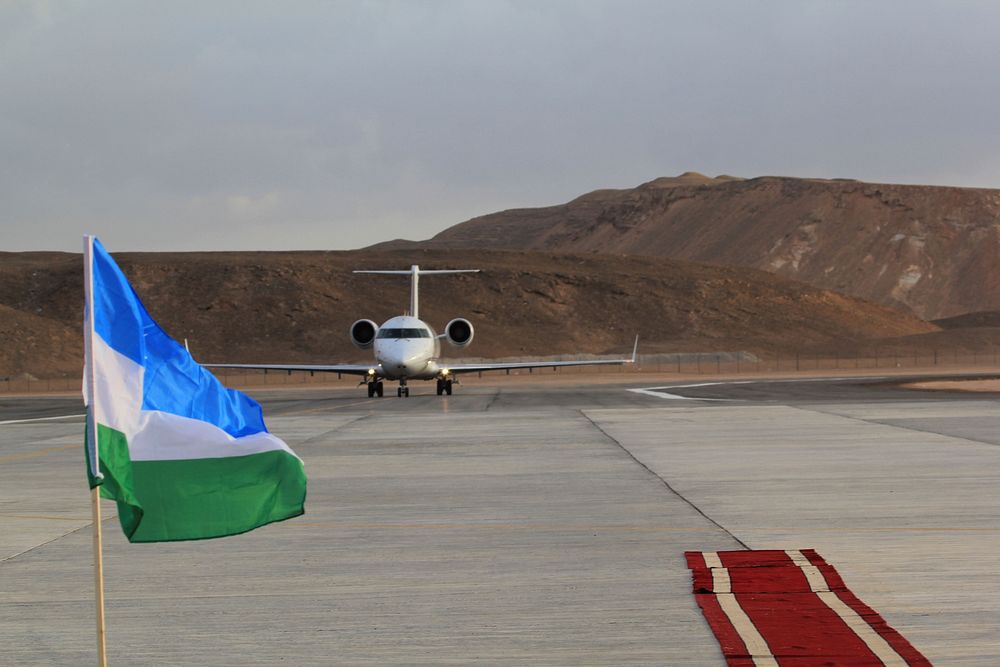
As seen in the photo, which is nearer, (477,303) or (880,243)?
(477,303)

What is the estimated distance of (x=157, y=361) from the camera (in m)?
6.25

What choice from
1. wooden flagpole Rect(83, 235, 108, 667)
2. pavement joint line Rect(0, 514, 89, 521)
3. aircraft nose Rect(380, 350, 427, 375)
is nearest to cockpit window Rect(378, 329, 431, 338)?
aircraft nose Rect(380, 350, 427, 375)

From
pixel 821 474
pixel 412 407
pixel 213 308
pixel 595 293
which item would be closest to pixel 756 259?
pixel 595 293

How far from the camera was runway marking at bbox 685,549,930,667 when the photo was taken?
6.69 meters

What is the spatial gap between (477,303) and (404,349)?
311 feet

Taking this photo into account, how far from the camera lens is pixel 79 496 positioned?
595 inches

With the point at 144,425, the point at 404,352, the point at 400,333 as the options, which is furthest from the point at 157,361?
the point at 400,333

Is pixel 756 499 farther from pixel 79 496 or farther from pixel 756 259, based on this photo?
pixel 756 259

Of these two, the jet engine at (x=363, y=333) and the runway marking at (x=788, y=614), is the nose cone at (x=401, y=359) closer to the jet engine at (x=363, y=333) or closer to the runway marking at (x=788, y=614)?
the jet engine at (x=363, y=333)

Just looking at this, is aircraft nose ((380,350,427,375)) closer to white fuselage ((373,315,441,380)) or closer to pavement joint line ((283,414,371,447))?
white fuselage ((373,315,441,380))

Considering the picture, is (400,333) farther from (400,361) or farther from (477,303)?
(477,303)

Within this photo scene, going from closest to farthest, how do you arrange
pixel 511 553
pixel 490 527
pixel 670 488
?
pixel 511 553 → pixel 490 527 → pixel 670 488

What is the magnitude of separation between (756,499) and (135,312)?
897 cm

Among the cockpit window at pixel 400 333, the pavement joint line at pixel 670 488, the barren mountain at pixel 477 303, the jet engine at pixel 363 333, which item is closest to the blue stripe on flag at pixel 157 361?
the pavement joint line at pixel 670 488
